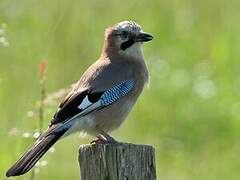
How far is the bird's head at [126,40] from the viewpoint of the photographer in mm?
9984

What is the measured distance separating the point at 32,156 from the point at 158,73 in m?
6.86

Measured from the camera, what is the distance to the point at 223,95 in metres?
14.5

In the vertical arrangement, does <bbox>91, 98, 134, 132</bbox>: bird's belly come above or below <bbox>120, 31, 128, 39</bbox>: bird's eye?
below

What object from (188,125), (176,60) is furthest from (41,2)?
(188,125)

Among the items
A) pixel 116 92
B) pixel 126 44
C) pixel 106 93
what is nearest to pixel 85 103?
pixel 106 93

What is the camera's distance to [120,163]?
773 centimetres

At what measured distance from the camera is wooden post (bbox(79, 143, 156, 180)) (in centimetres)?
771

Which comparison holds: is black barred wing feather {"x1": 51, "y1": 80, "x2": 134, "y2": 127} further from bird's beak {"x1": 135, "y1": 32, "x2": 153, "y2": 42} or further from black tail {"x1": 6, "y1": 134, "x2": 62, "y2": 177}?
bird's beak {"x1": 135, "y1": 32, "x2": 153, "y2": 42}

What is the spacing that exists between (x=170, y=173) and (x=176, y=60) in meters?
2.83

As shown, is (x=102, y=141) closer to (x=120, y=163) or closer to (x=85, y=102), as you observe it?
(x=85, y=102)

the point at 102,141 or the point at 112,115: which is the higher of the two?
the point at 112,115

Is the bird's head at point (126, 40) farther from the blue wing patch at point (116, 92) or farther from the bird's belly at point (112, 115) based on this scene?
the bird's belly at point (112, 115)

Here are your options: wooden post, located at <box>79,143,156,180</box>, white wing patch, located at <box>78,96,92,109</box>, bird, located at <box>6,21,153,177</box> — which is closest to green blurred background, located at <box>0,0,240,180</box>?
bird, located at <box>6,21,153,177</box>

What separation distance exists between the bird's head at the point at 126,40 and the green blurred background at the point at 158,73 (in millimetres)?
1855
